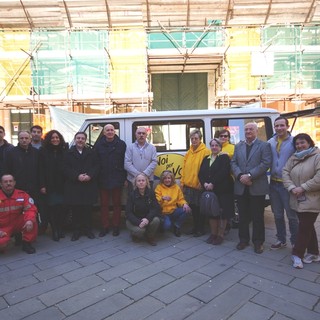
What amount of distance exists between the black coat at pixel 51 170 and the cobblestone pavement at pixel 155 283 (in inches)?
35.5

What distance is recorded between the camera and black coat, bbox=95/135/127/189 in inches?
179

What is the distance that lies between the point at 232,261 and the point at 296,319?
122cm

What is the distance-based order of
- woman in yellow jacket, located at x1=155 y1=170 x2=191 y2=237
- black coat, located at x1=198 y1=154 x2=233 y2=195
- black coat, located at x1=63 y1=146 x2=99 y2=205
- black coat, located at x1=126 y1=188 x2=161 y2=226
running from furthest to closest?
woman in yellow jacket, located at x1=155 y1=170 x2=191 y2=237, black coat, located at x1=63 y1=146 x2=99 y2=205, black coat, located at x1=126 y1=188 x2=161 y2=226, black coat, located at x1=198 y1=154 x2=233 y2=195

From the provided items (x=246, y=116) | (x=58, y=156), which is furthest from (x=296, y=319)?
(x=58, y=156)

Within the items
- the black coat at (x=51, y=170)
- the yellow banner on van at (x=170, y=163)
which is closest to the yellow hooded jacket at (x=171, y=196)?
the yellow banner on van at (x=170, y=163)

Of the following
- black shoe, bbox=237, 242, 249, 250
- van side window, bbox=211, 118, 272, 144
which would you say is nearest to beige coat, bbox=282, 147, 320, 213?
black shoe, bbox=237, 242, 249, 250

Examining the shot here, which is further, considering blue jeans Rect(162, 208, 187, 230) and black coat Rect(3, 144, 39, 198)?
blue jeans Rect(162, 208, 187, 230)

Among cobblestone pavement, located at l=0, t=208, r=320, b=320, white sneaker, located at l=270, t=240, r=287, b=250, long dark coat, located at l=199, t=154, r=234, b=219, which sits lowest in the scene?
cobblestone pavement, located at l=0, t=208, r=320, b=320

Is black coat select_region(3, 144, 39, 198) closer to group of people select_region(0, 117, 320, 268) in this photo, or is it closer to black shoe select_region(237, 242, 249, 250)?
group of people select_region(0, 117, 320, 268)

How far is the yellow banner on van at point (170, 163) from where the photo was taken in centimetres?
495

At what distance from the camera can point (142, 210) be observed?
4262mm

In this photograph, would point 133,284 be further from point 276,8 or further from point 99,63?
point 276,8

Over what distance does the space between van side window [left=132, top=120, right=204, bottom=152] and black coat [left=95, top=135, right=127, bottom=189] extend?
19.6 inches

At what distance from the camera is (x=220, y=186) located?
4086mm
